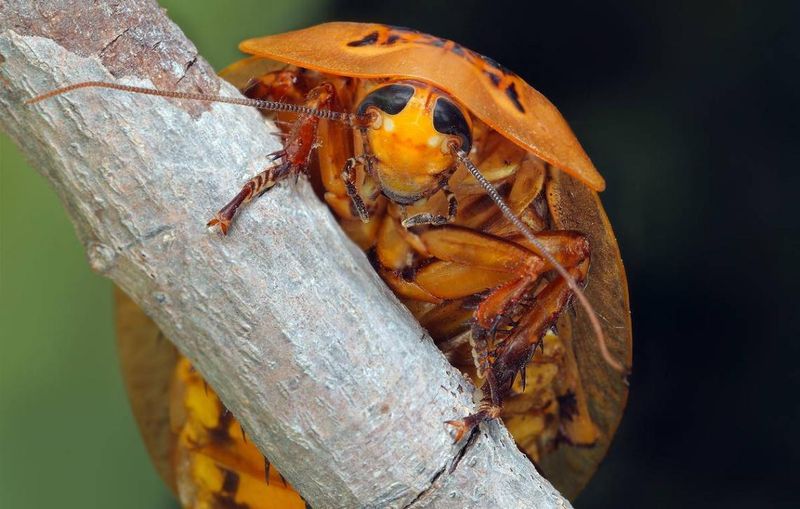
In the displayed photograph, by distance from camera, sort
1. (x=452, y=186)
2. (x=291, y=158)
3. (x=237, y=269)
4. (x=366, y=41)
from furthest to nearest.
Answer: (x=452, y=186)
(x=366, y=41)
(x=291, y=158)
(x=237, y=269)

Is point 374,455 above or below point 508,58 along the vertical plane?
below

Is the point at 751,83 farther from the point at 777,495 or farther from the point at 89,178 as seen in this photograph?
the point at 89,178

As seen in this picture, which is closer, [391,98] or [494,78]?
[391,98]

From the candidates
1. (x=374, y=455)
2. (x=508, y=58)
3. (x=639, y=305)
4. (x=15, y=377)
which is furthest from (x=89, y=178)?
(x=639, y=305)

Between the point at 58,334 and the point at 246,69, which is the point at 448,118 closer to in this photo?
the point at 246,69

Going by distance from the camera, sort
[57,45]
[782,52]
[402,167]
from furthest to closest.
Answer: [782,52] → [402,167] → [57,45]

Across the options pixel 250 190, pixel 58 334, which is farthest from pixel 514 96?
pixel 58 334

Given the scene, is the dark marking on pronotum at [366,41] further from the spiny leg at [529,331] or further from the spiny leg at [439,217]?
the spiny leg at [529,331]
